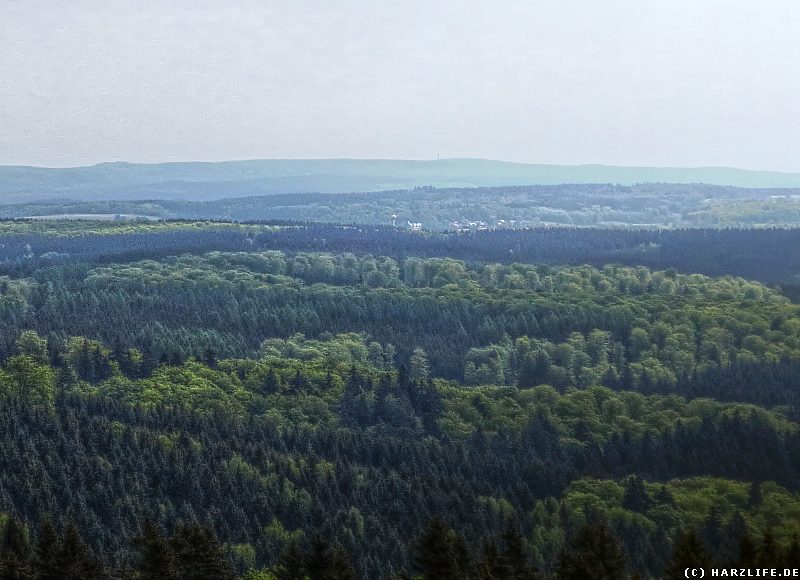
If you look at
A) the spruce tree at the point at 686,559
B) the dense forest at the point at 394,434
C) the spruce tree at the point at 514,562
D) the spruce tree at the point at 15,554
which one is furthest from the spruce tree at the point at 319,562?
the spruce tree at the point at 686,559

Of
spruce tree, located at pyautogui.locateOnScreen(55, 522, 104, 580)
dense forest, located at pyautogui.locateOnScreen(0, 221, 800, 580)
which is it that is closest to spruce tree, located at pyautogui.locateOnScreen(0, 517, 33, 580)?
dense forest, located at pyautogui.locateOnScreen(0, 221, 800, 580)

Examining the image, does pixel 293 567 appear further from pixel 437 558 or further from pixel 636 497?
pixel 636 497

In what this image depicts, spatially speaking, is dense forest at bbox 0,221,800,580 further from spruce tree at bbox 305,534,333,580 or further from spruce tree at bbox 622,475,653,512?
spruce tree at bbox 622,475,653,512

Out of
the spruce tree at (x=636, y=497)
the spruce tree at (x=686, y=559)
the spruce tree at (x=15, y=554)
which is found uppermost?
the spruce tree at (x=686, y=559)

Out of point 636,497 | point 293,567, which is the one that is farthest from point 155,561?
point 636,497

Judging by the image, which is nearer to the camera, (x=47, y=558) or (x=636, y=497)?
(x=47, y=558)

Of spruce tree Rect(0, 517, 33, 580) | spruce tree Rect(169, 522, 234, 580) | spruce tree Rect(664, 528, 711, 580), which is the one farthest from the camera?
spruce tree Rect(169, 522, 234, 580)

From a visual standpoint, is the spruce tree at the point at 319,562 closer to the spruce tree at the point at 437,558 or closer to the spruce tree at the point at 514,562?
the spruce tree at the point at 437,558

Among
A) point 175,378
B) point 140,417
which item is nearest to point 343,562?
point 140,417

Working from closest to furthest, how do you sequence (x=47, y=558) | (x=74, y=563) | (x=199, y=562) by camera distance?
(x=74, y=563) → (x=199, y=562) → (x=47, y=558)
